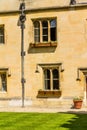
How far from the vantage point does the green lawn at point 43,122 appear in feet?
50.1

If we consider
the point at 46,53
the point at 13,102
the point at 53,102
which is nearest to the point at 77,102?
the point at 53,102

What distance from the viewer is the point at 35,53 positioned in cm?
2545

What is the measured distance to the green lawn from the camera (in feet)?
50.1

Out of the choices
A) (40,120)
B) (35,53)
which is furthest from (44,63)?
(40,120)

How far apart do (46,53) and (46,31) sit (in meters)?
1.29

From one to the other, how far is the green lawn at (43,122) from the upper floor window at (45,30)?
727 centimetres

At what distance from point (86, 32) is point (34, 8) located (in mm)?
3458

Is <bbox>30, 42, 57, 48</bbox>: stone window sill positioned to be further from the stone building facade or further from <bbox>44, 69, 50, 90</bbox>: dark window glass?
<bbox>44, 69, 50, 90</bbox>: dark window glass

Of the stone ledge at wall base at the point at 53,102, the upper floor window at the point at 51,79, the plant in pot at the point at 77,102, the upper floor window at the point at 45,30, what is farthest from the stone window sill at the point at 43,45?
the plant in pot at the point at 77,102

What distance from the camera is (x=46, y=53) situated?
25.2 meters

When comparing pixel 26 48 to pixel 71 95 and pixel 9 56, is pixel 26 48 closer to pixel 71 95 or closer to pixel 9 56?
pixel 9 56

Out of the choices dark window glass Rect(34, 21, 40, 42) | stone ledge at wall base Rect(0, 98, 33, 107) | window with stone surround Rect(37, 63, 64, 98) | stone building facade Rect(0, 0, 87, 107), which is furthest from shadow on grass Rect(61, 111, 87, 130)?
dark window glass Rect(34, 21, 40, 42)

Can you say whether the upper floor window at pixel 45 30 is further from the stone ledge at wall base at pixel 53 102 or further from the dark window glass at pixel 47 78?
the stone ledge at wall base at pixel 53 102

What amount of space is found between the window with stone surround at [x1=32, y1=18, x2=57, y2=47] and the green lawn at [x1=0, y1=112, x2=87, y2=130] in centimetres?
715
